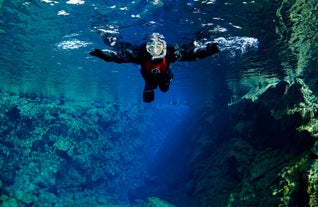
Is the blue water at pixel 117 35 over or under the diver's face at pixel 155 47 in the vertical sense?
under

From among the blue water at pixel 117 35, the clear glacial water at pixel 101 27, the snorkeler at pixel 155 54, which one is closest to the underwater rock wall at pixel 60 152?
the blue water at pixel 117 35

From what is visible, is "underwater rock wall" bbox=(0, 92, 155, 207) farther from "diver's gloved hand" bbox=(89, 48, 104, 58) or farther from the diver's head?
the diver's head

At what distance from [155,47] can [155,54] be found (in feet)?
0.45

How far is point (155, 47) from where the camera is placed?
5414 mm

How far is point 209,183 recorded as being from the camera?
21172 millimetres

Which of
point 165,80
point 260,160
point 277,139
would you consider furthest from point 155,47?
point 277,139

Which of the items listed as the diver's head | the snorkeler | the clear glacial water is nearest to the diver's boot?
the snorkeler

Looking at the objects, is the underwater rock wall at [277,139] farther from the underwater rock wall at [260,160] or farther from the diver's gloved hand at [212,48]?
the diver's gloved hand at [212,48]

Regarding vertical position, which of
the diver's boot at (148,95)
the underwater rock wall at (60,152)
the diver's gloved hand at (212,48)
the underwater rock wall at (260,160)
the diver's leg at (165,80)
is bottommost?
the underwater rock wall at (60,152)

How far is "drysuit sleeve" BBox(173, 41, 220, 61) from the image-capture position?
545cm

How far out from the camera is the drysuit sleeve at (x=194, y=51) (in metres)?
5.45

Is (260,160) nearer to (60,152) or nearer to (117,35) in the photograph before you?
(117,35)

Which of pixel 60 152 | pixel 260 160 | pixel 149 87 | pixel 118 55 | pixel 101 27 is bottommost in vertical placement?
pixel 60 152

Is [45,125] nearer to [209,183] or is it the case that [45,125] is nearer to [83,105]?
[83,105]
